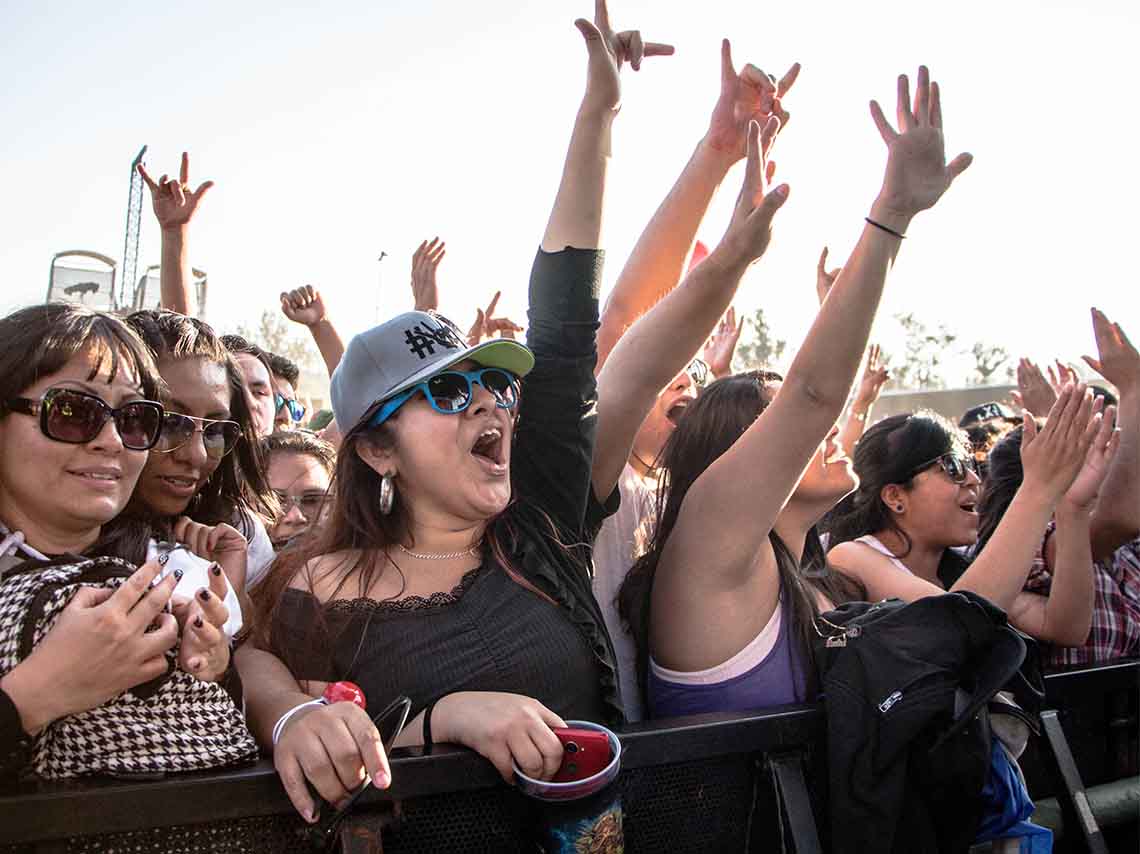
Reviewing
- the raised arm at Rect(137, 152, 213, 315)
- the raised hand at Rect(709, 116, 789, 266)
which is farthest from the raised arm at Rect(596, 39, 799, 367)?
the raised arm at Rect(137, 152, 213, 315)

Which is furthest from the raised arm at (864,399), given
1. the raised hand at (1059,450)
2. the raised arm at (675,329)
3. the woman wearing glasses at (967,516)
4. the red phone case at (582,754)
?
the red phone case at (582,754)

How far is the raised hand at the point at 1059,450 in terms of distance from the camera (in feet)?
8.91

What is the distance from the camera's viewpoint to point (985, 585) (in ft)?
8.75

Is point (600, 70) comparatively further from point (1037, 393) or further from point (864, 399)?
point (1037, 393)

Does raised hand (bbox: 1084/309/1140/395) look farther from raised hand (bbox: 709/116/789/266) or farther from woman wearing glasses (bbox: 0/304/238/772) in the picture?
woman wearing glasses (bbox: 0/304/238/772)

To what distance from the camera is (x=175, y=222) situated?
356 cm

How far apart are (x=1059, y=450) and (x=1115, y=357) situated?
126 cm

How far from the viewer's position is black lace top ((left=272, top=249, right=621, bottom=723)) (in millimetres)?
A: 1864

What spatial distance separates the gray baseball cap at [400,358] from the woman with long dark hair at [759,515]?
0.51 meters

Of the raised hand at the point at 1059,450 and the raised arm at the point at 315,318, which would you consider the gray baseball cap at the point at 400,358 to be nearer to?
the raised hand at the point at 1059,450

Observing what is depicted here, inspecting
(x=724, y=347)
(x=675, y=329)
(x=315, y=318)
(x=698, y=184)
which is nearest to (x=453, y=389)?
(x=675, y=329)

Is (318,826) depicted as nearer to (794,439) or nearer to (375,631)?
(375,631)

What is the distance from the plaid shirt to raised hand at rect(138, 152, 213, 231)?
3.27 meters

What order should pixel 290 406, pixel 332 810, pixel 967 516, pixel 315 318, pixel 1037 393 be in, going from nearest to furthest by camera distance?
1. pixel 332 810
2. pixel 967 516
3. pixel 315 318
4. pixel 290 406
5. pixel 1037 393
